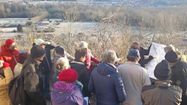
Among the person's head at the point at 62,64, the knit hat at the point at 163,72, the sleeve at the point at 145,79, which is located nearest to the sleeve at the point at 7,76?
the person's head at the point at 62,64

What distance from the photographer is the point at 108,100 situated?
5.73m

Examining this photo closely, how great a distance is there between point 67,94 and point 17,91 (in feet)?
3.19

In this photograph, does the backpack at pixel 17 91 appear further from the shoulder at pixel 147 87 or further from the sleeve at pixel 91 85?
the shoulder at pixel 147 87

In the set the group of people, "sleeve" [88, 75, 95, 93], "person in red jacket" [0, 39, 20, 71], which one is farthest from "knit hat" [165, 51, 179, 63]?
"person in red jacket" [0, 39, 20, 71]

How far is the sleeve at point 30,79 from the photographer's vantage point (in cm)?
580

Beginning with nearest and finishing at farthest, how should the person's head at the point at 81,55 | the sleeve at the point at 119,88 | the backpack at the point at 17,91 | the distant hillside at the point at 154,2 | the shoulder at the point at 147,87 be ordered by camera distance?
the shoulder at the point at 147,87 → the sleeve at the point at 119,88 → the backpack at the point at 17,91 → the person's head at the point at 81,55 → the distant hillside at the point at 154,2

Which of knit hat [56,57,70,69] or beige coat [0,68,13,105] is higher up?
knit hat [56,57,70,69]

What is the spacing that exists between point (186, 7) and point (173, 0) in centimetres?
273

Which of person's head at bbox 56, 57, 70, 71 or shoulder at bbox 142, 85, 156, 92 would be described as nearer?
shoulder at bbox 142, 85, 156, 92

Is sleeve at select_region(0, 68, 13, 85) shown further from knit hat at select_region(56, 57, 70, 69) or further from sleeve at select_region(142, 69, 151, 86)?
sleeve at select_region(142, 69, 151, 86)

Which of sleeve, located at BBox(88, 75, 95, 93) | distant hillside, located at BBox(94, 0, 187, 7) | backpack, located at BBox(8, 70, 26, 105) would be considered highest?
sleeve, located at BBox(88, 75, 95, 93)

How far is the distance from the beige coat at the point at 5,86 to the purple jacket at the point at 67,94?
98cm

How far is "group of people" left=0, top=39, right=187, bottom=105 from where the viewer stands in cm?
526

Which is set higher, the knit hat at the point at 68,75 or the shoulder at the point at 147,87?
the knit hat at the point at 68,75
